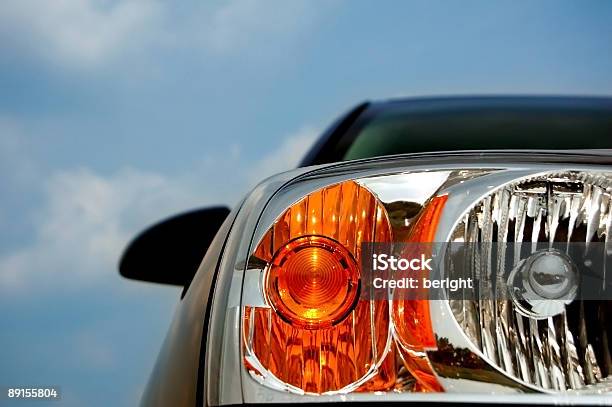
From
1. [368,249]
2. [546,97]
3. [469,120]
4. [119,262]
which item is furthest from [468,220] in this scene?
[546,97]

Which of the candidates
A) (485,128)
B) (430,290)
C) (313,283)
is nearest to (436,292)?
(430,290)

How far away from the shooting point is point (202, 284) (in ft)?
3.01

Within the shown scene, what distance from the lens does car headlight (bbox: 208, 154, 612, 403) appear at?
2.51 ft

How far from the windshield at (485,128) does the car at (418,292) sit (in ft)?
3.30

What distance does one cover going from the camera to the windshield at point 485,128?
185cm

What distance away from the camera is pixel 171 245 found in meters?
1.71

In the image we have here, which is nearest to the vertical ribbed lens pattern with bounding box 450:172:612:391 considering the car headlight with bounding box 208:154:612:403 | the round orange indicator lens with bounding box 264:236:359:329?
the car headlight with bounding box 208:154:612:403

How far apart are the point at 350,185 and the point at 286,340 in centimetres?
18

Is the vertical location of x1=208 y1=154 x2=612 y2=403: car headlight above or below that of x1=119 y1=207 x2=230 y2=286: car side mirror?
below

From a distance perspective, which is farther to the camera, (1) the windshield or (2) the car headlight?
(1) the windshield

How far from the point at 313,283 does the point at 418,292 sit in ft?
0.35

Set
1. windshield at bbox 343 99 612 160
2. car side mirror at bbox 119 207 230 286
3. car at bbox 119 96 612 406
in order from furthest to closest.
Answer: windshield at bbox 343 99 612 160
car side mirror at bbox 119 207 230 286
car at bbox 119 96 612 406

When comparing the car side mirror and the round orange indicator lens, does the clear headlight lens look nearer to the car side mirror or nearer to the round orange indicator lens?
the round orange indicator lens

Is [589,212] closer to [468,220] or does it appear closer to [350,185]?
[468,220]
